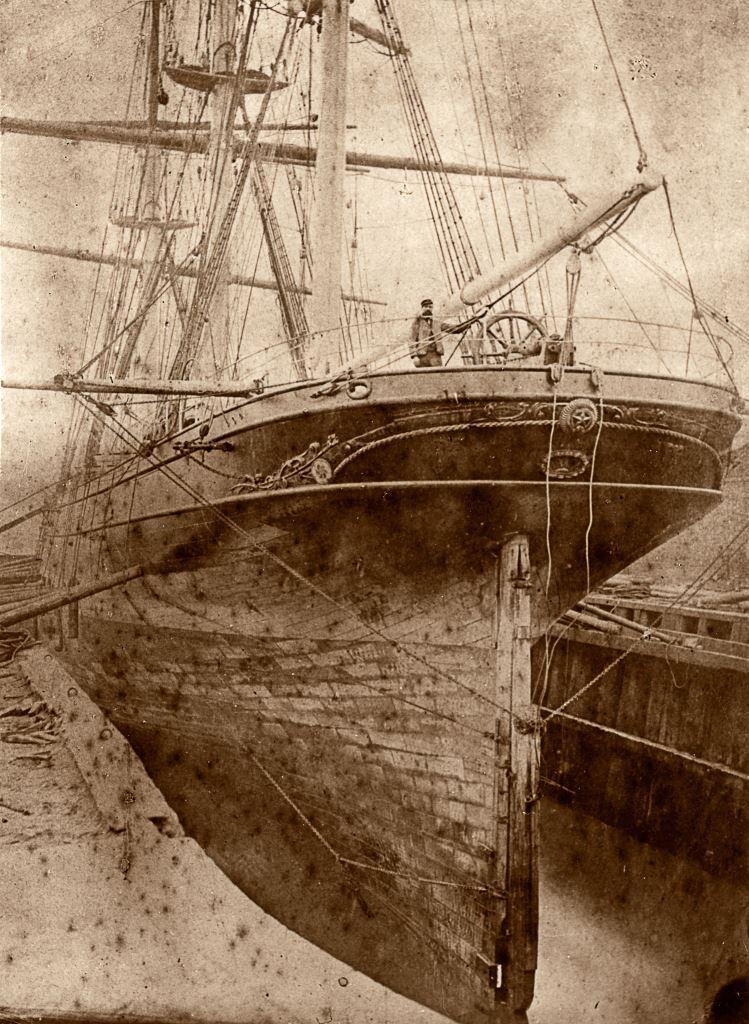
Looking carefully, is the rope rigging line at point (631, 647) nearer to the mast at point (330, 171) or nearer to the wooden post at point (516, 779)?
the wooden post at point (516, 779)

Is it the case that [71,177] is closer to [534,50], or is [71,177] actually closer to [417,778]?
[534,50]

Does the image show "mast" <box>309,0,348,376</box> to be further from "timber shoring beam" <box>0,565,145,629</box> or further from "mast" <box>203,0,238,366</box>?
"timber shoring beam" <box>0,565,145,629</box>

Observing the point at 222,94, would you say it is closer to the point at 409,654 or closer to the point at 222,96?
the point at 222,96

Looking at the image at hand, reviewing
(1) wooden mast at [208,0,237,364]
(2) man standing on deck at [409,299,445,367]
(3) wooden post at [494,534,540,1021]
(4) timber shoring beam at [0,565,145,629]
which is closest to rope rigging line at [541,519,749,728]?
(3) wooden post at [494,534,540,1021]

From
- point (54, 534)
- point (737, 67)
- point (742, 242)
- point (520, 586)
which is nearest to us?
point (520, 586)

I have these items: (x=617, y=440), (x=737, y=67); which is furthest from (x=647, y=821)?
(x=737, y=67)
